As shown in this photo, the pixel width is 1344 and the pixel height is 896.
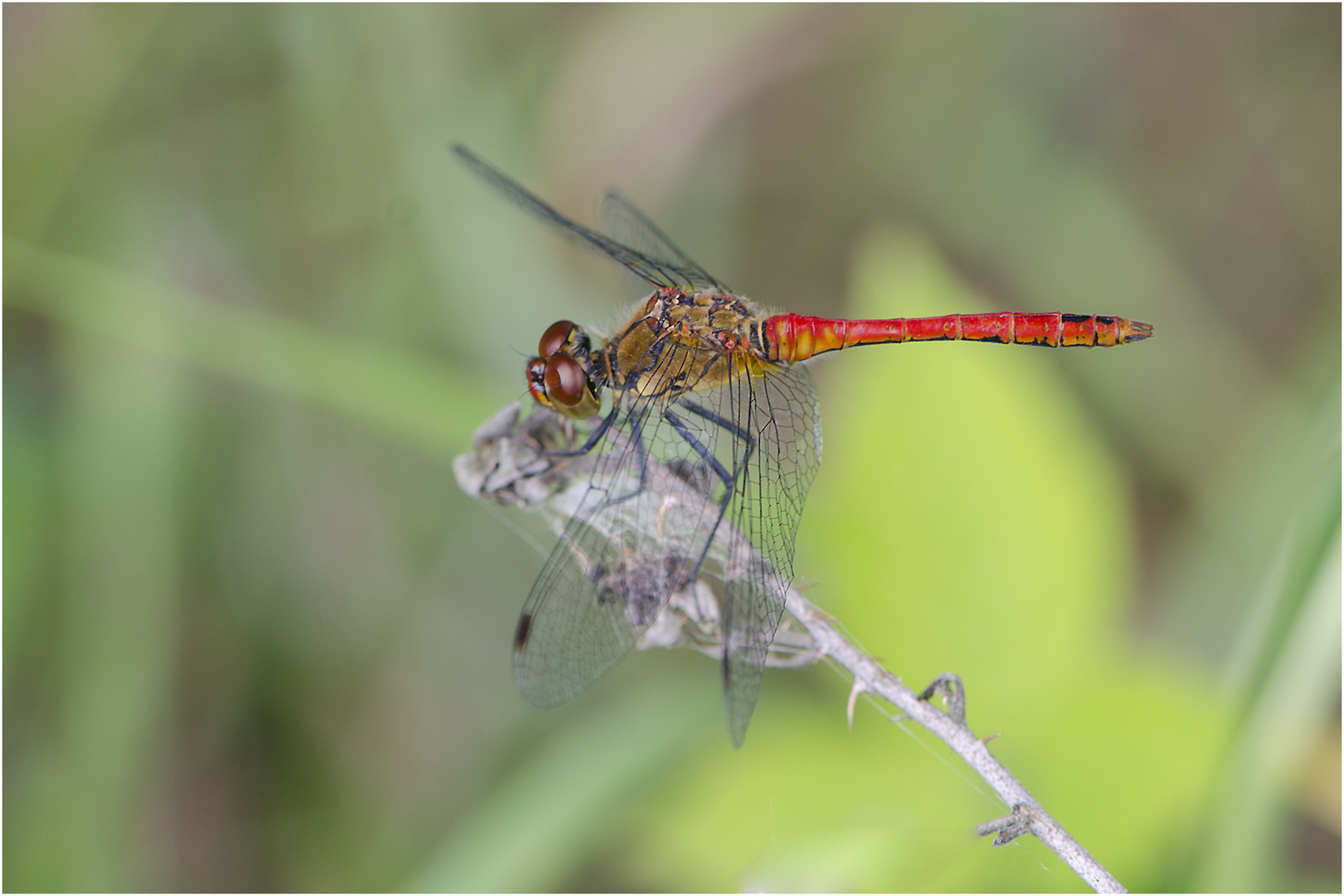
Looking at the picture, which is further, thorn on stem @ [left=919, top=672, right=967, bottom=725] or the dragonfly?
the dragonfly

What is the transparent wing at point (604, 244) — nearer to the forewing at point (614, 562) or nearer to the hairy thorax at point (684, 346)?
the hairy thorax at point (684, 346)

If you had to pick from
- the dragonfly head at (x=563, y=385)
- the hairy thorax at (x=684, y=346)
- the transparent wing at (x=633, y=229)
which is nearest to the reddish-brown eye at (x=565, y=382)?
the dragonfly head at (x=563, y=385)

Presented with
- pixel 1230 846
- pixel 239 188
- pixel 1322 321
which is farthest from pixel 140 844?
pixel 1322 321

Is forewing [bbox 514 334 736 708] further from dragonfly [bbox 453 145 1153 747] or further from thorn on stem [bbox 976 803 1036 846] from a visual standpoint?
thorn on stem [bbox 976 803 1036 846]

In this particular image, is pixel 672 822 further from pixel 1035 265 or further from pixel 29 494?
pixel 1035 265

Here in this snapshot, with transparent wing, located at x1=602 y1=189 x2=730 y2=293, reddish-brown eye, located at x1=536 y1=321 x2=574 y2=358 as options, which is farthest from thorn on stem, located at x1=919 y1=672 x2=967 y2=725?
transparent wing, located at x1=602 y1=189 x2=730 y2=293
